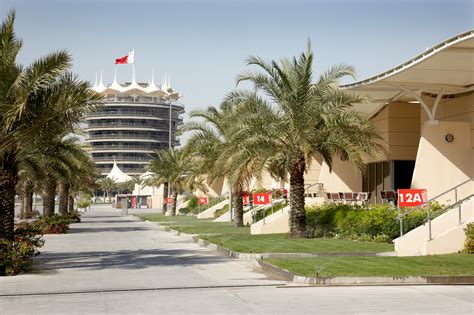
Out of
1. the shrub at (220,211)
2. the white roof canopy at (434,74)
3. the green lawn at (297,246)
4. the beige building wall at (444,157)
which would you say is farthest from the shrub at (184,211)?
the green lawn at (297,246)

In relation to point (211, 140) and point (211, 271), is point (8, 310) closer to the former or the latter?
point (211, 271)

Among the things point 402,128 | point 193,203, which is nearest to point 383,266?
point 402,128

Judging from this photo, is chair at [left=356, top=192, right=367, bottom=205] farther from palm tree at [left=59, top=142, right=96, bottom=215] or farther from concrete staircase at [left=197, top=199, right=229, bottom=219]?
concrete staircase at [left=197, top=199, right=229, bottom=219]

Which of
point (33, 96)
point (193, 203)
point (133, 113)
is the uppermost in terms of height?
point (133, 113)

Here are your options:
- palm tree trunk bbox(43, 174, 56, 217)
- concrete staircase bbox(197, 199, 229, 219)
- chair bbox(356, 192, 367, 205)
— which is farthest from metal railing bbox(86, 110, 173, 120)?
chair bbox(356, 192, 367, 205)

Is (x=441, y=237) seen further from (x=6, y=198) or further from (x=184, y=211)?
(x=184, y=211)

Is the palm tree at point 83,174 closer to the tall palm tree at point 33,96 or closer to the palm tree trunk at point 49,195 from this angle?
the palm tree trunk at point 49,195

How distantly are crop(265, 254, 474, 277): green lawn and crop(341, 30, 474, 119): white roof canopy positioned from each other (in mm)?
7910

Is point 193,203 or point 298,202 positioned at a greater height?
point 193,203

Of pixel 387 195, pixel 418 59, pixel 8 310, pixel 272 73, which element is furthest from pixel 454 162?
pixel 8 310

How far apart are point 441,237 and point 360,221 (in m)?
6.79

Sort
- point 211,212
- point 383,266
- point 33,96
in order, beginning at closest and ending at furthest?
point 383,266 → point 33,96 → point 211,212

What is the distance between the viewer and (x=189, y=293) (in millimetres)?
13148

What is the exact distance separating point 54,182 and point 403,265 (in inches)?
1159
